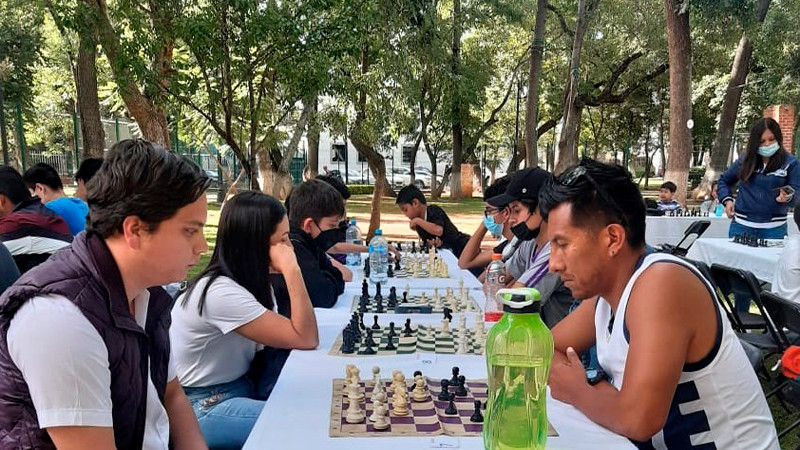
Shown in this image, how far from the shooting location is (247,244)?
2.46 metres

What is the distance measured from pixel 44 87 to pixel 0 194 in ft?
78.2

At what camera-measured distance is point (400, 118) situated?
44.4ft

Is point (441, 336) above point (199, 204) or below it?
below

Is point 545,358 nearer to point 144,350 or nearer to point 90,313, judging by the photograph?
point 144,350

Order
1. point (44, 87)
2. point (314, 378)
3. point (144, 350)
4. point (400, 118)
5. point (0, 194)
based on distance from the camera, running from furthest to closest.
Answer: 1. point (44, 87)
2. point (400, 118)
3. point (0, 194)
4. point (314, 378)
5. point (144, 350)

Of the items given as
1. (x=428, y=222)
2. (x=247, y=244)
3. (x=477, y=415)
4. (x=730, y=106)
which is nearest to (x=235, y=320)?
(x=247, y=244)

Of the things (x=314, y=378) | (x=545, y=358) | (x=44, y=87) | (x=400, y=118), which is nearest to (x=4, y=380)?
(x=314, y=378)

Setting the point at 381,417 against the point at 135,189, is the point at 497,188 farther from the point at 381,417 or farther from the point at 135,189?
the point at 135,189

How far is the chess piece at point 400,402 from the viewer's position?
1.81m

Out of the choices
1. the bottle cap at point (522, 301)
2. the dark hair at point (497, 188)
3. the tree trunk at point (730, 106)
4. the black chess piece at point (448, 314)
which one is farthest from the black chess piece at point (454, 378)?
the tree trunk at point (730, 106)

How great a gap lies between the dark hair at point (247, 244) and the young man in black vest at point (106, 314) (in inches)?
34.5

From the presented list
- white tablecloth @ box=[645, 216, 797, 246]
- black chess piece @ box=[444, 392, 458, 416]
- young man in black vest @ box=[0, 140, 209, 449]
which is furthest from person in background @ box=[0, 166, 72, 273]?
white tablecloth @ box=[645, 216, 797, 246]

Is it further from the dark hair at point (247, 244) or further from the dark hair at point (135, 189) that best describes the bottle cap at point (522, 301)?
the dark hair at point (247, 244)

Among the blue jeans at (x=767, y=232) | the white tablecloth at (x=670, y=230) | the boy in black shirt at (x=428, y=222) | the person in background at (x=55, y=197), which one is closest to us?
the person in background at (x=55, y=197)
